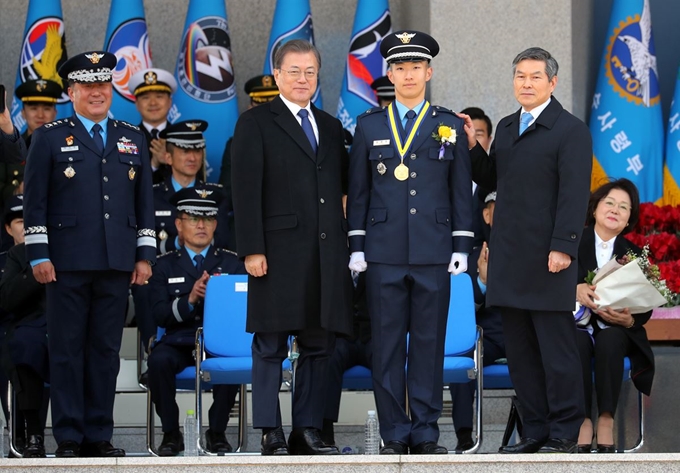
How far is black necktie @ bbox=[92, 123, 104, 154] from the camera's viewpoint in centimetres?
639

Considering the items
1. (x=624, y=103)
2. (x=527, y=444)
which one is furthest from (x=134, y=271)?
(x=624, y=103)

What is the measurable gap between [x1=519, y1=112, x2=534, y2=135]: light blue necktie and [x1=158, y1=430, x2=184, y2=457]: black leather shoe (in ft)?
8.11

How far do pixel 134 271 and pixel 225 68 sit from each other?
12.2ft

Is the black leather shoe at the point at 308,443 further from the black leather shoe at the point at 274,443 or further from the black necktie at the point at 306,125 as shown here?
the black necktie at the point at 306,125

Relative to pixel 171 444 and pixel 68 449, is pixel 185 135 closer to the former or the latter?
pixel 171 444

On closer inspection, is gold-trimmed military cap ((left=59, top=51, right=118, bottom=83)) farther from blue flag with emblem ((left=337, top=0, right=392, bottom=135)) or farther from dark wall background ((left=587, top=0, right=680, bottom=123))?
dark wall background ((left=587, top=0, right=680, bottom=123))

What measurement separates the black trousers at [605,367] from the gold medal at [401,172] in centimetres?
144

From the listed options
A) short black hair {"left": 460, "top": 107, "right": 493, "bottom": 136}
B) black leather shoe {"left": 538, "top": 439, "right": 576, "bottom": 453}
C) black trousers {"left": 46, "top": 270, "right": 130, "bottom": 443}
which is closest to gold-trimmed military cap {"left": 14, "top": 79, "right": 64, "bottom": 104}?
short black hair {"left": 460, "top": 107, "right": 493, "bottom": 136}

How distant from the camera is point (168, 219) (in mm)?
8430

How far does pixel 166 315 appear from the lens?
739 centimetres

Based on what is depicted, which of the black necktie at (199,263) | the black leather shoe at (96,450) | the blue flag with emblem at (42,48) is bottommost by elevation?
the black leather shoe at (96,450)

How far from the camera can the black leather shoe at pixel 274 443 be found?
5.76 m

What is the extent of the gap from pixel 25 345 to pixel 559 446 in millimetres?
2798

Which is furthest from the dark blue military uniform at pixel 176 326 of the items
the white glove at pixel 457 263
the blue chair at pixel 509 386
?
the white glove at pixel 457 263
